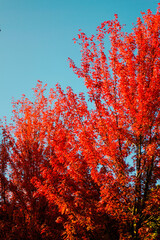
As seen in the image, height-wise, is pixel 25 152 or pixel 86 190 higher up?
pixel 25 152

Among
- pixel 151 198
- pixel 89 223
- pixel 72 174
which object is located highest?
pixel 72 174

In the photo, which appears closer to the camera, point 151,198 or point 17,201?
point 151,198

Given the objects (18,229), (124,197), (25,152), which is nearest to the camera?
(124,197)

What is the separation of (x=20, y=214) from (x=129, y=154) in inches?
250

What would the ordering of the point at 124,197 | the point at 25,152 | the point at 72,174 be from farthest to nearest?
the point at 25,152 < the point at 72,174 < the point at 124,197

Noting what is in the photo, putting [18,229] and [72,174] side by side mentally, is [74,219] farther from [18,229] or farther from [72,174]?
[18,229]

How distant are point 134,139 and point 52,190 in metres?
3.48

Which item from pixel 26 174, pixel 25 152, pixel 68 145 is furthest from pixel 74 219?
pixel 25 152

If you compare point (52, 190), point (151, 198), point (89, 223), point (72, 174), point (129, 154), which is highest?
point (129, 154)

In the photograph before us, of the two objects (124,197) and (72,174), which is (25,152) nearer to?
(72,174)

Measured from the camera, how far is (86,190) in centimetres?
814

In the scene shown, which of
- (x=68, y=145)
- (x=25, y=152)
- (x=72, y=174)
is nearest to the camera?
(x=72, y=174)

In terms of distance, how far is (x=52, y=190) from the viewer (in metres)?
7.52

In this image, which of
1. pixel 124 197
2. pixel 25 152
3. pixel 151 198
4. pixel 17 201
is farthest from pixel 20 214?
pixel 151 198
